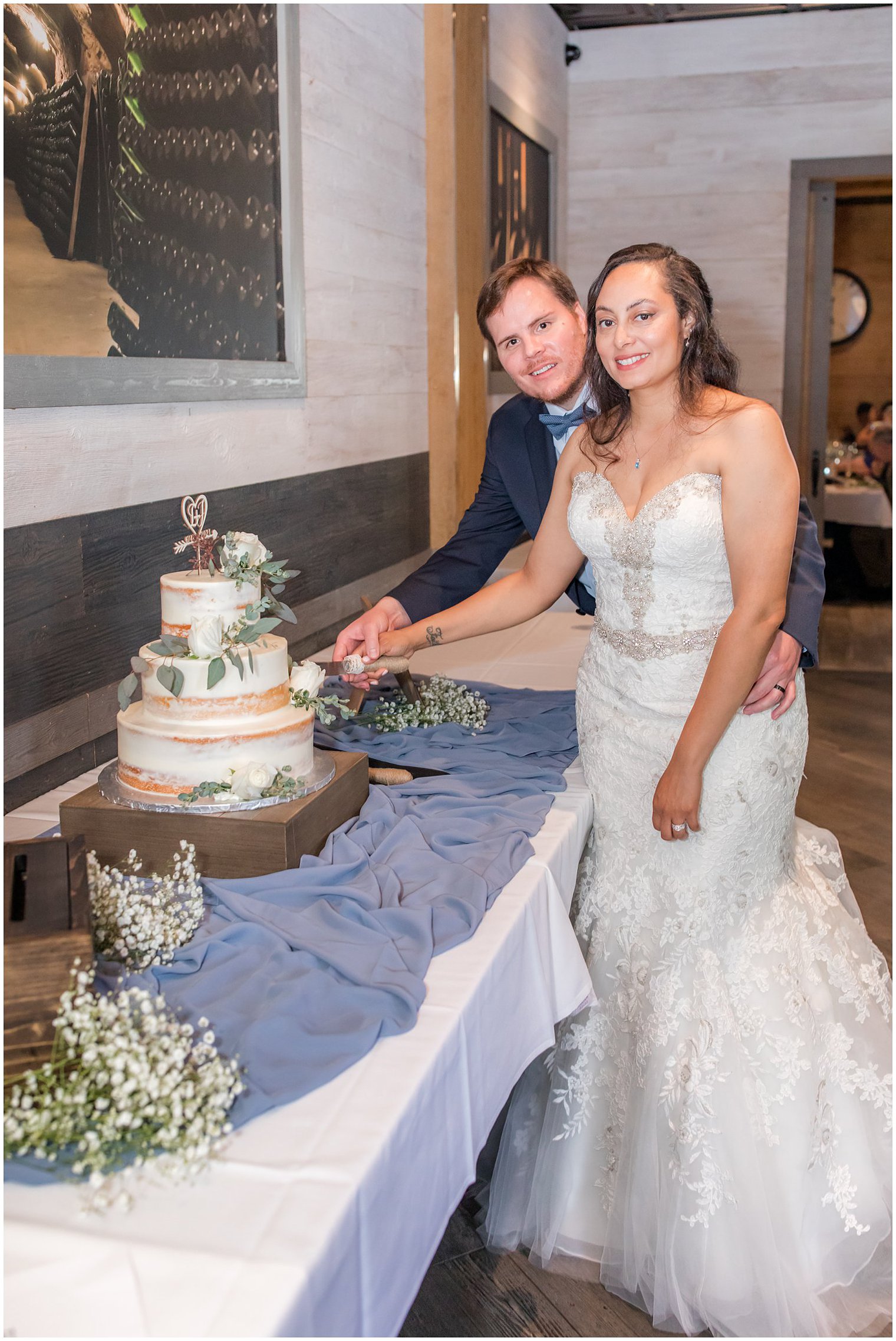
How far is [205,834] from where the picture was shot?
160 cm

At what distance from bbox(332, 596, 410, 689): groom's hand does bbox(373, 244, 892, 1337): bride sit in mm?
461

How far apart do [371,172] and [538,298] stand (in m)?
1.42

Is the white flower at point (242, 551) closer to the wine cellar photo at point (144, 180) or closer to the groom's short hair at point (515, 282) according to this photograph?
the wine cellar photo at point (144, 180)

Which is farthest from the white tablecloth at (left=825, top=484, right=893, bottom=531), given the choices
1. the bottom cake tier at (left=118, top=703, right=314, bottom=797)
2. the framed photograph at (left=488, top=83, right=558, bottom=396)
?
the bottom cake tier at (left=118, top=703, right=314, bottom=797)

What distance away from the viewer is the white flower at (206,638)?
5.28 ft

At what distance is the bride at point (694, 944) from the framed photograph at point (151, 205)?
0.87m

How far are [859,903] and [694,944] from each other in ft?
6.13

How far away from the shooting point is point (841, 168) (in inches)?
278

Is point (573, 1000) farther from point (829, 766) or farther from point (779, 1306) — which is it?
point (829, 766)

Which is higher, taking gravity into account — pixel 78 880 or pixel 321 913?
pixel 78 880

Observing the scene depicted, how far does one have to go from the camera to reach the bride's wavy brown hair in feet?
6.36

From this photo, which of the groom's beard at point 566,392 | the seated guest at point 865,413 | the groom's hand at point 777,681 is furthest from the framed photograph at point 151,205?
the seated guest at point 865,413

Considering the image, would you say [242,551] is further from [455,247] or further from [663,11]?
[663,11]

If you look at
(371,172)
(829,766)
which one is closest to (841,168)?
(829,766)
